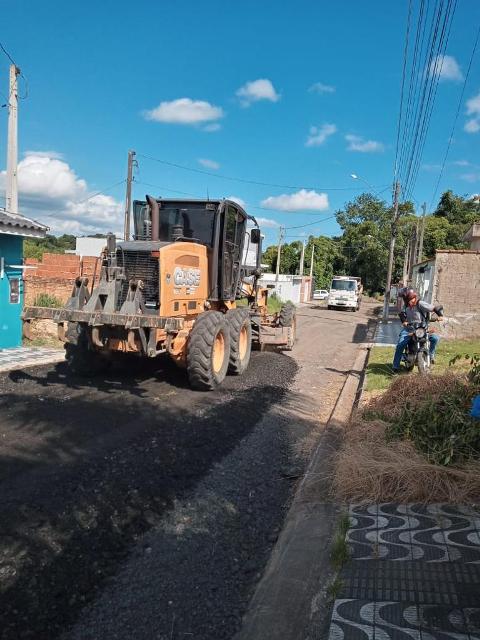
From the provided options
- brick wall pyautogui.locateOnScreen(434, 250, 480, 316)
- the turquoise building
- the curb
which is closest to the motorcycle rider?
the curb

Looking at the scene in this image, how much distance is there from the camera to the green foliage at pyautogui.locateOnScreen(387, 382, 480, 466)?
4746 millimetres

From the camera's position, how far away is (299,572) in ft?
11.1

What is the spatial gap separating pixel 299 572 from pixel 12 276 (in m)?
9.93

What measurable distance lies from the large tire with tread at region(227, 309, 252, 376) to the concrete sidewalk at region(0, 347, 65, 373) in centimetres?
A: 339

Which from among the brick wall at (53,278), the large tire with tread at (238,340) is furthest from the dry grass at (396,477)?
the brick wall at (53,278)

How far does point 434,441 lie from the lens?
5035 mm

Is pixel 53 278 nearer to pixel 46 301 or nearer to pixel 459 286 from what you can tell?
pixel 46 301

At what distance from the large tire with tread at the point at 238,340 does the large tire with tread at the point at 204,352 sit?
2.44 feet

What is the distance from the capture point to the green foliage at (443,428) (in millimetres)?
4746

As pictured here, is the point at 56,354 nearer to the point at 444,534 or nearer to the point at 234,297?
the point at 234,297

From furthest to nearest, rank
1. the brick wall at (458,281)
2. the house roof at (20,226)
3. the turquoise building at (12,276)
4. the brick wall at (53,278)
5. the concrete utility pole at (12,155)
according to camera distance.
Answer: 1. the brick wall at (458,281)
2. the brick wall at (53,278)
3. the concrete utility pole at (12,155)
4. the turquoise building at (12,276)
5. the house roof at (20,226)

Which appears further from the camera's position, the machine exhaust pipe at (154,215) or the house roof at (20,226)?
the house roof at (20,226)

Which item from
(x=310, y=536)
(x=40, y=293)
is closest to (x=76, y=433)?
(x=310, y=536)

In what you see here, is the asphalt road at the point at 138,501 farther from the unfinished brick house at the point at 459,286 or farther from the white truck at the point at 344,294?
the white truck at the point at 344,294
